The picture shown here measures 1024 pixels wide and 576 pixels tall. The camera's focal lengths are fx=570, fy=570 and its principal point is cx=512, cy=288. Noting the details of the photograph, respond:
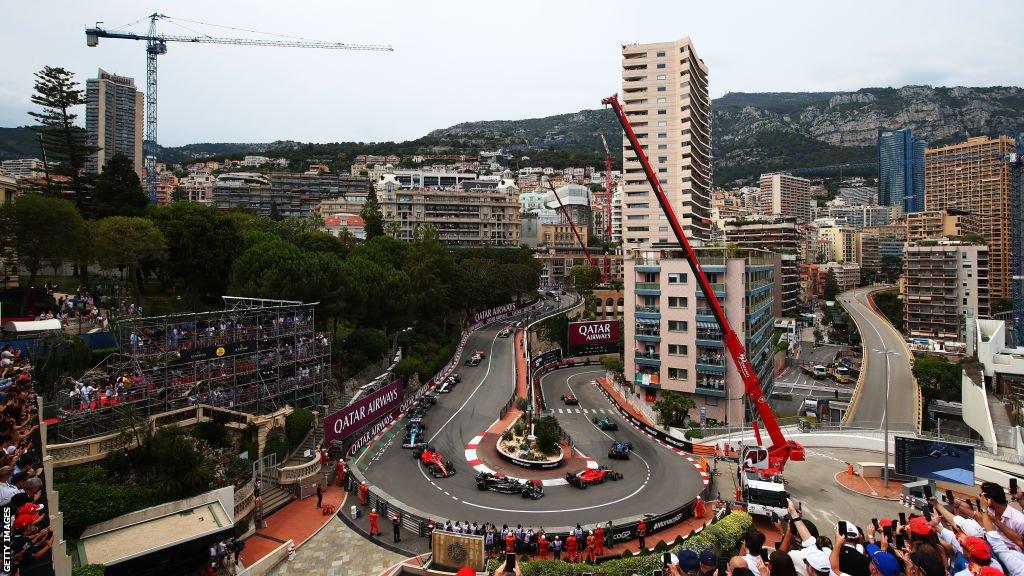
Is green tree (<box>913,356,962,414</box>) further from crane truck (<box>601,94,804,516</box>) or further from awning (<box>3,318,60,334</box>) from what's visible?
awning (<box>3,318,60,334</box>)

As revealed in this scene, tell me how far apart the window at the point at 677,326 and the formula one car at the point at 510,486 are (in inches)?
936

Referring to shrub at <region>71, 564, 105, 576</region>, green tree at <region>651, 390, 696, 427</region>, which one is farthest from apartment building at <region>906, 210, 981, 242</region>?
shrub at <region>71, 564, 105, 576</region>

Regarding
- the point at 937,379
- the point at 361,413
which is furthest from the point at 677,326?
the point at 937,379

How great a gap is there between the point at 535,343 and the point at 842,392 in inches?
1491

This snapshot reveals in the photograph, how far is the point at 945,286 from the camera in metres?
91.3

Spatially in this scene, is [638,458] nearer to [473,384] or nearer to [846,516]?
[846,516]

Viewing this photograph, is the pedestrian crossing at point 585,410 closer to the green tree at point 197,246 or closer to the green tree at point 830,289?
the green tree at point 197,246

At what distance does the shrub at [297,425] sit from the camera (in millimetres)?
30089

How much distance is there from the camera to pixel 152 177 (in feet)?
422

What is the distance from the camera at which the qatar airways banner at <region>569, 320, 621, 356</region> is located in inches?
2680

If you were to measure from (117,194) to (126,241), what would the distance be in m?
12.3

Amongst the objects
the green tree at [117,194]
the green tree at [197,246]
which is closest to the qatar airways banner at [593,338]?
the green tree at [197,246]

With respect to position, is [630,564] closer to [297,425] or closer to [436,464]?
[436,464]

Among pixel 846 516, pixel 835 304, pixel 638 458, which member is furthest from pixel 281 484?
pixel 835 304
